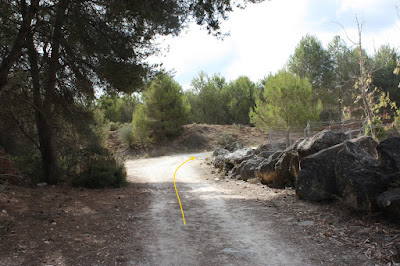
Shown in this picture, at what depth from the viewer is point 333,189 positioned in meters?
6.95

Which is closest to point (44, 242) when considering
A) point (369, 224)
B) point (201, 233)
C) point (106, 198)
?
point (201, 233)

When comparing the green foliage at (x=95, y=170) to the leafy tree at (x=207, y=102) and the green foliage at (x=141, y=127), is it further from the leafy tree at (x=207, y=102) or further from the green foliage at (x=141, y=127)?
the leafy tree at (x=207, y=102)

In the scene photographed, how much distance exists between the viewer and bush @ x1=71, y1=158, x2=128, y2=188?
10.4 meters

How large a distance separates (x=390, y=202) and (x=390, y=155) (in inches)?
40.8

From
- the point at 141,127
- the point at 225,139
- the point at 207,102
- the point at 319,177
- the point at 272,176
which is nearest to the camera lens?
the point at 319,177

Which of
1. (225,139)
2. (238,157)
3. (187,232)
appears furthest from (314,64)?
(187,232)

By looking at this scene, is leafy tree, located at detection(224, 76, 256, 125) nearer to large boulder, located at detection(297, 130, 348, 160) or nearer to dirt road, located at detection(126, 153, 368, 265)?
large boulder, located at detection(297, 130, 348, 160)

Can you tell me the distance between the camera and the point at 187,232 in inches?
216

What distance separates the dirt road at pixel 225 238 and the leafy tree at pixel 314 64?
112 feet

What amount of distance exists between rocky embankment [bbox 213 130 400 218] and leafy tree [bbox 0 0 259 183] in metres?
4.41

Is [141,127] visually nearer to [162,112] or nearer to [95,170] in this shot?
[162,112]

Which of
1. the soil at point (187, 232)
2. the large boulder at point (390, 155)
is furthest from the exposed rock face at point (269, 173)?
the large boulder at point (390, 155)

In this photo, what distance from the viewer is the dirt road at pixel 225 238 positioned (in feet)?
13.7

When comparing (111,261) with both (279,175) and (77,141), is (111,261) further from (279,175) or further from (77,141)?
(77,141)
